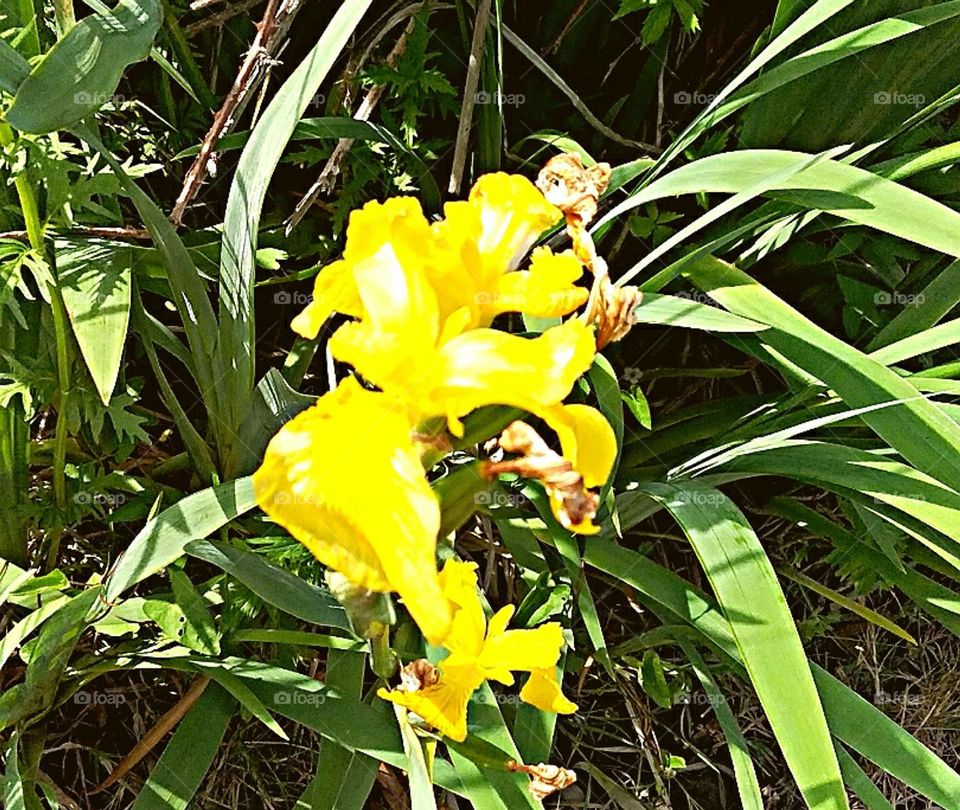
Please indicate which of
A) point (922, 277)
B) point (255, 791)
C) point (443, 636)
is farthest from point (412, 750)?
point (922, 277)

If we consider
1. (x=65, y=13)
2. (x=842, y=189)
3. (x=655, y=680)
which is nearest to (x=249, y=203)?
(x=65, y=13)

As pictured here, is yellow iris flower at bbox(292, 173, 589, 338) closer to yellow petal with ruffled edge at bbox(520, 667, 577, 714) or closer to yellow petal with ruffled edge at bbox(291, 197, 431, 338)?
yellow petal with ruffled edge at bbox(291, 197, 431, 338)

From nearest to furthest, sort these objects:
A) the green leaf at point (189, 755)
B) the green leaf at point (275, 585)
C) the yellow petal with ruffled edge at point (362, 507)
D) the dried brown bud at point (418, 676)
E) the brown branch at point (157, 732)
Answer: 1. the yellow petal with ruffled edge at point (362, 507)
2. the dried brown bud at point (418, 676)
3. the green leaf at point (275, 585)
4. the green leaf at point (189, 755)
5. the brown branch at point (157, 732)

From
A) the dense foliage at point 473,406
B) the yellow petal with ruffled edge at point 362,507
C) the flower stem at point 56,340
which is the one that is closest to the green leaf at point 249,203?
the dense foliage at point 473,406

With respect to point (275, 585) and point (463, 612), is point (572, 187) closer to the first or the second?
point (463, 612)

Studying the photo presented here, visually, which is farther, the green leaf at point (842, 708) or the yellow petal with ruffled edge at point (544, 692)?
the green leaf at point (842, 708)

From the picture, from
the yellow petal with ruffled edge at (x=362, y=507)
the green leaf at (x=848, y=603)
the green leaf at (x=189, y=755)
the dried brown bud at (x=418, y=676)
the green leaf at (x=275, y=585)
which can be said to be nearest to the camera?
the yellow petal with ruffled edge at (x=362, y=507)

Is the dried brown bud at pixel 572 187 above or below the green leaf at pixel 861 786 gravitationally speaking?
above

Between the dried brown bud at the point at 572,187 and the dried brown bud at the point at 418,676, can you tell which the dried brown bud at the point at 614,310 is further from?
the dried brown bud at the point at 418,676
